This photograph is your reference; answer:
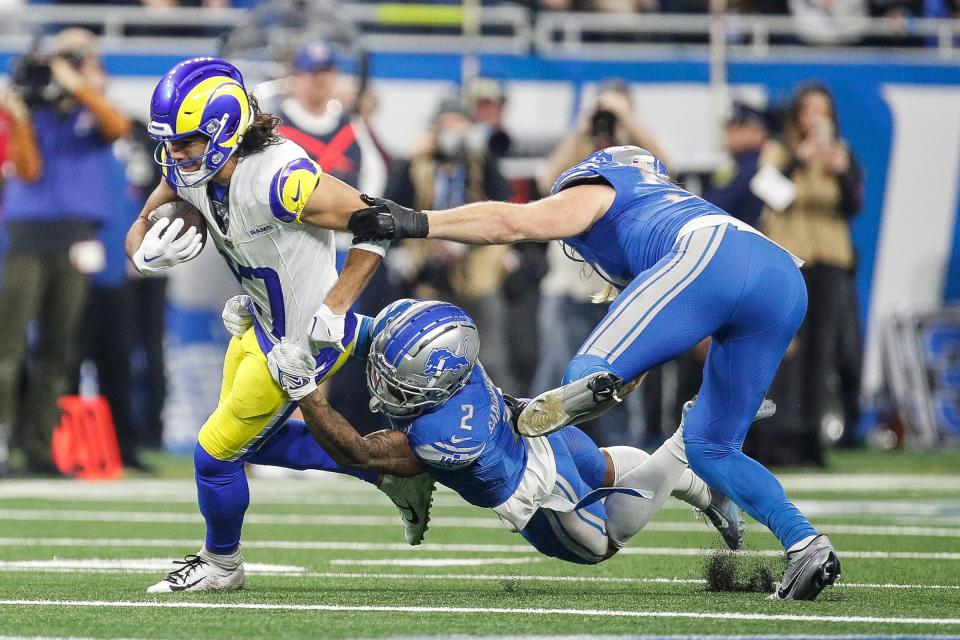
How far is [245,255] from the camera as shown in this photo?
5395 mm

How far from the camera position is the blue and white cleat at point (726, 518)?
562 cm

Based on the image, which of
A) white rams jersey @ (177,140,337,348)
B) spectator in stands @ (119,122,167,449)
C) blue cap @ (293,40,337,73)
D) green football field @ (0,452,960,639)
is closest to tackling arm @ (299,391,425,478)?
white rams jersey @ (177,140,337,348)

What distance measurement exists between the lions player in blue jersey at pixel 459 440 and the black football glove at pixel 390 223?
46 cm

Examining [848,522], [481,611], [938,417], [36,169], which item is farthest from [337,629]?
[938,417]

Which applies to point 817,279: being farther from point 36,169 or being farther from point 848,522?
point 36,169

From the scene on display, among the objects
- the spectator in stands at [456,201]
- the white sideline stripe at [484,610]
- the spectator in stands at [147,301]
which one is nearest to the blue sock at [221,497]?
the white sideline stripe at [484,610]

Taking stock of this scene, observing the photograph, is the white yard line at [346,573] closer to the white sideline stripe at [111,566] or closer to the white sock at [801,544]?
the white sideline stripe at [111,566]

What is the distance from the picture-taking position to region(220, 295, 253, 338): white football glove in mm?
Answer: 5523

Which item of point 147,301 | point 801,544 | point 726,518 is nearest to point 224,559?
point 726,518

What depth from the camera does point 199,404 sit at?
11.9 meters

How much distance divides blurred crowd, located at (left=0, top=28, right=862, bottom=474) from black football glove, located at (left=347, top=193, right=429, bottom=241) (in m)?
4.59

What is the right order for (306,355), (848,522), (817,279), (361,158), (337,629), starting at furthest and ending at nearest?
(817,279)
(361,158)
(848,522)
(306,355)
(337,629)

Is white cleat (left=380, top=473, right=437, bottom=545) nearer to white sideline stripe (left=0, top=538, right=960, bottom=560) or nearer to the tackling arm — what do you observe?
the tackling arm

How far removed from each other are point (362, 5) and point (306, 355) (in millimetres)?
8012
